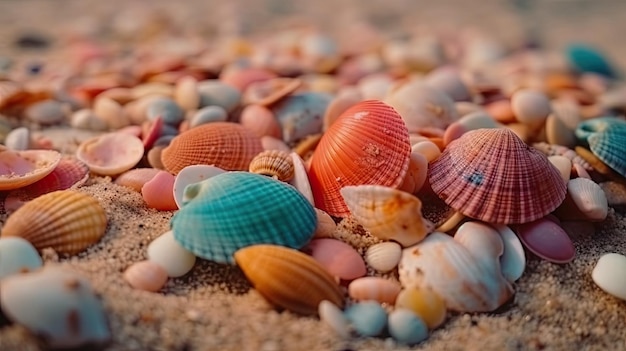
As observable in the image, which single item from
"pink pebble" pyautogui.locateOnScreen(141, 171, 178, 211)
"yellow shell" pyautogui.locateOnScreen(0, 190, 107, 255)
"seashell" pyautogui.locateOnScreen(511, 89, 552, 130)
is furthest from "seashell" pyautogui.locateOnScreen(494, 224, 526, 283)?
"yellow shell" pyautogui.locateOnScreen(0, 190, 107, 255)

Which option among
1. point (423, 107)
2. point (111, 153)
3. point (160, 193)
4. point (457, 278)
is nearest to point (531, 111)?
point (423, 107)

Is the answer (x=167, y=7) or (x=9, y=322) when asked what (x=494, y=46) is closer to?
(x=167, y=7)

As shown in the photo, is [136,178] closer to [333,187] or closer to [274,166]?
[274,166]

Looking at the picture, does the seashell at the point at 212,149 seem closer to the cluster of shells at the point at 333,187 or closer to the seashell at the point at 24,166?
the cluster of shells at the point at 333,187

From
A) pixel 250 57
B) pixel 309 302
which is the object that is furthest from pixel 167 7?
pixel 309 302

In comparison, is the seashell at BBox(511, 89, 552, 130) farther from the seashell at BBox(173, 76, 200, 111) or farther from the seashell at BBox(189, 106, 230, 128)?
the seashell at BBox(173, 76, 200, 111)
